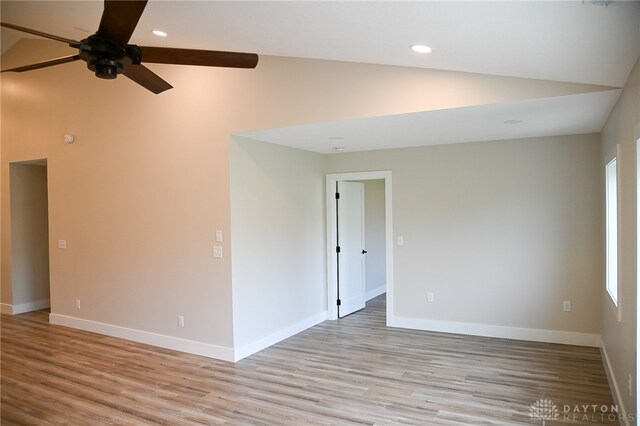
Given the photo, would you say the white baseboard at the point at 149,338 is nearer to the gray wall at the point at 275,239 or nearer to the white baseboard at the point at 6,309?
the gray wall at the point at 275,239

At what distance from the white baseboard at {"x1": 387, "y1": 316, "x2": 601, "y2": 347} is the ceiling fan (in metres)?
4.21

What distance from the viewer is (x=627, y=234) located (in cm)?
277

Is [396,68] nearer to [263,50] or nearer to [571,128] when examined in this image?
[263,50]

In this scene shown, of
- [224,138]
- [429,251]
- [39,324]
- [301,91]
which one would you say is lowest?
[39,324]

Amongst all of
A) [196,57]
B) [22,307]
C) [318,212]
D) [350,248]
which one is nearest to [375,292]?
[350,248]

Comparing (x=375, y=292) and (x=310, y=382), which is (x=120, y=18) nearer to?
(x=310, y=382)

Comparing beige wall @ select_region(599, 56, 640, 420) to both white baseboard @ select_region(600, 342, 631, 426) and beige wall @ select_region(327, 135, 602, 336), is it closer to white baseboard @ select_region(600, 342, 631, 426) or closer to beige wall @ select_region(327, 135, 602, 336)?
white baseboard @ select_region(600, 342, 631, 426)

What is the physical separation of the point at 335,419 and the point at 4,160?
650cm

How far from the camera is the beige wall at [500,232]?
4797 millimetres

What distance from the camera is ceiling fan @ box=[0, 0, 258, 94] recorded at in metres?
1.92

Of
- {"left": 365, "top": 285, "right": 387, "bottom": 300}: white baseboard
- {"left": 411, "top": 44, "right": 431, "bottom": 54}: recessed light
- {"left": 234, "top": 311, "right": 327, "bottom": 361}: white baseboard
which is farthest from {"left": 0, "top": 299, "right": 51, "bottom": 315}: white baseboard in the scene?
{"left": 411, "top": 44, "right": 431, "bottom": 54}: recessed light

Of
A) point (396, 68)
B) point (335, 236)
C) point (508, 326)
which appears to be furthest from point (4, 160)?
point (508, 326)

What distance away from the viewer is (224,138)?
15.1 ft

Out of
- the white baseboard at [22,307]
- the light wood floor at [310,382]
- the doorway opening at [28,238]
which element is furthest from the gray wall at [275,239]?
the white baseboard at [22,307]
